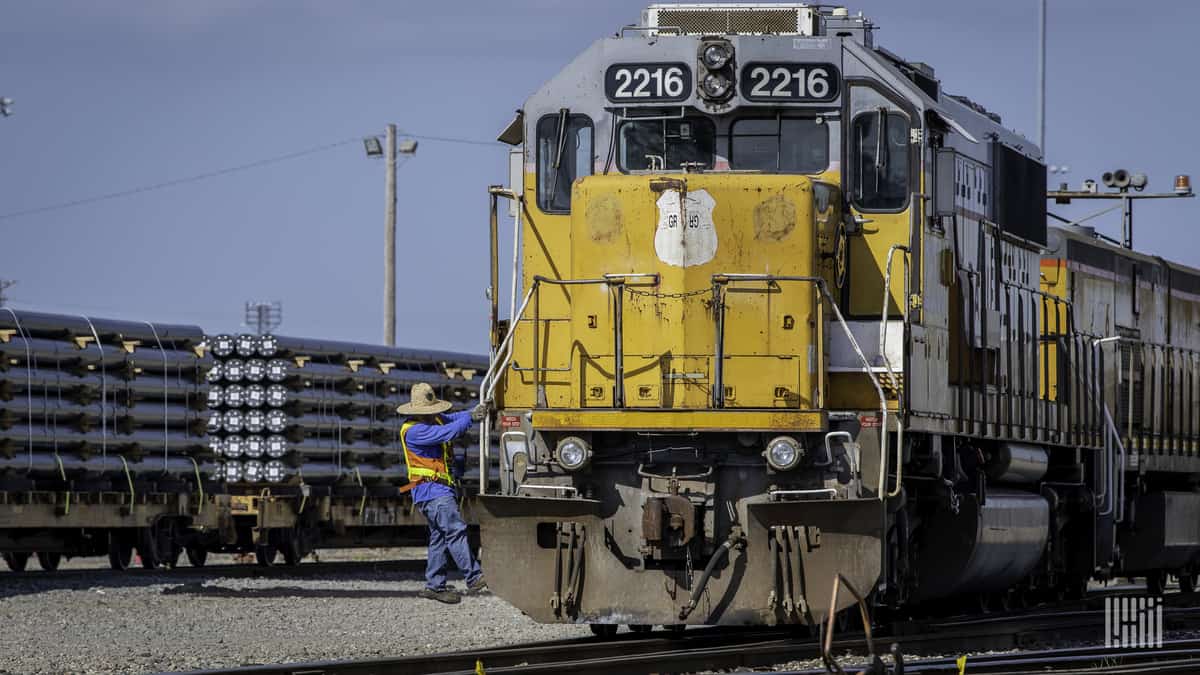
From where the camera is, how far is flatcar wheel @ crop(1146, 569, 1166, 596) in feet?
69.5

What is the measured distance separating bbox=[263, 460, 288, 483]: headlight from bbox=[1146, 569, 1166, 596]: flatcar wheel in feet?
36.3

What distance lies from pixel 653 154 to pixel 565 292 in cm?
111

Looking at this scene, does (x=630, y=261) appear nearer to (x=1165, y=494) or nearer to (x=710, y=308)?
(x=710, y=308)

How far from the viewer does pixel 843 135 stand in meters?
13.0

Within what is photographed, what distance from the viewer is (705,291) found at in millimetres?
12422

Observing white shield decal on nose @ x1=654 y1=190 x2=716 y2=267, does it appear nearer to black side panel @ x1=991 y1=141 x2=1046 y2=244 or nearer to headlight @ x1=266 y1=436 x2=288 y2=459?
black side panel @ x1=991 y1=141 x2=1046 y2=244

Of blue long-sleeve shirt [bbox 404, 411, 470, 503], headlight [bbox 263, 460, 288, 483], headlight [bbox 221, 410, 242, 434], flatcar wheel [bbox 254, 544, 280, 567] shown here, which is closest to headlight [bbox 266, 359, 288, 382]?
headlight [bbox 221, 410, 242, 434]

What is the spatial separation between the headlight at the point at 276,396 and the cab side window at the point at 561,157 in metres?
12.9

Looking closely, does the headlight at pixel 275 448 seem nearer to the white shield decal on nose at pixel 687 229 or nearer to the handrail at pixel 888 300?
the white shield decal on nose at pixel 687 229

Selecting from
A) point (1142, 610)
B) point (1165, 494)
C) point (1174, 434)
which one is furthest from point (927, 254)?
point (1174, 434)

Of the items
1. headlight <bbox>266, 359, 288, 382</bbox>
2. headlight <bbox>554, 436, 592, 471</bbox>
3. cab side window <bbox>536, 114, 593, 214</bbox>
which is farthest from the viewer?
headlight <bbox>266, 359, 288, 382</bbox>

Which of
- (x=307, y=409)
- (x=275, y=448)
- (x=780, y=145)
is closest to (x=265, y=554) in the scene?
(x=275, y=448)

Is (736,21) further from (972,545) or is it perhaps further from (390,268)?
(390,268)

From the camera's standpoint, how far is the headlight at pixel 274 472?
25469 millimetres
